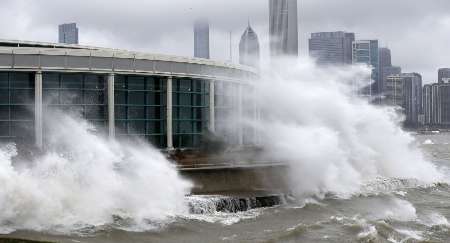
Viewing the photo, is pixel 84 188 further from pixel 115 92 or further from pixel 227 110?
pixel 227 110

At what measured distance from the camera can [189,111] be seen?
40.5m

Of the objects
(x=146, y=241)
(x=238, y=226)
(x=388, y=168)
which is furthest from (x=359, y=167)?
(x=146, y=241)

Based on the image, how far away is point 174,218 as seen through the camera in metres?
26.2

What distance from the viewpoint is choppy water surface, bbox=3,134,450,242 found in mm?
22938

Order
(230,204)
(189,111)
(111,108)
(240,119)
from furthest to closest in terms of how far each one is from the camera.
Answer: (240,119) < (189,111) < (111,108) < (230,204)

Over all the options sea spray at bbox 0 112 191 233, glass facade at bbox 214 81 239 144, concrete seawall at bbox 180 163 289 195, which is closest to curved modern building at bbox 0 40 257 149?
glass facade at bbox 214 81 239 144

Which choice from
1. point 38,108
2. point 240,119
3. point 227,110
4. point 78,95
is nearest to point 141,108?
point 78,95

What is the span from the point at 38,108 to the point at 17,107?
1121 millimetres

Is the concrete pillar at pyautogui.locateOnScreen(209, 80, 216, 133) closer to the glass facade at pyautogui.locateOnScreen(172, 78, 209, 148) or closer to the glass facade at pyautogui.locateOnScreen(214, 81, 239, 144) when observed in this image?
the glass facade at pyautogui.locateOnScreen(172, 78, 209, 148)

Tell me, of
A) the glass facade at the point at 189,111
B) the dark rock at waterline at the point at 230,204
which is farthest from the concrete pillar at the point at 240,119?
the dark rock at waterline at the point at 230,204

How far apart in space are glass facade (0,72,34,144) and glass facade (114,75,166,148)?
4998 mm

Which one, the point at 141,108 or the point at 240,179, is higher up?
the point at 141,108

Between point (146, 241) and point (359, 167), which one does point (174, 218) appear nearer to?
point (146, 241)

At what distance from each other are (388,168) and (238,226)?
23.6 meters
